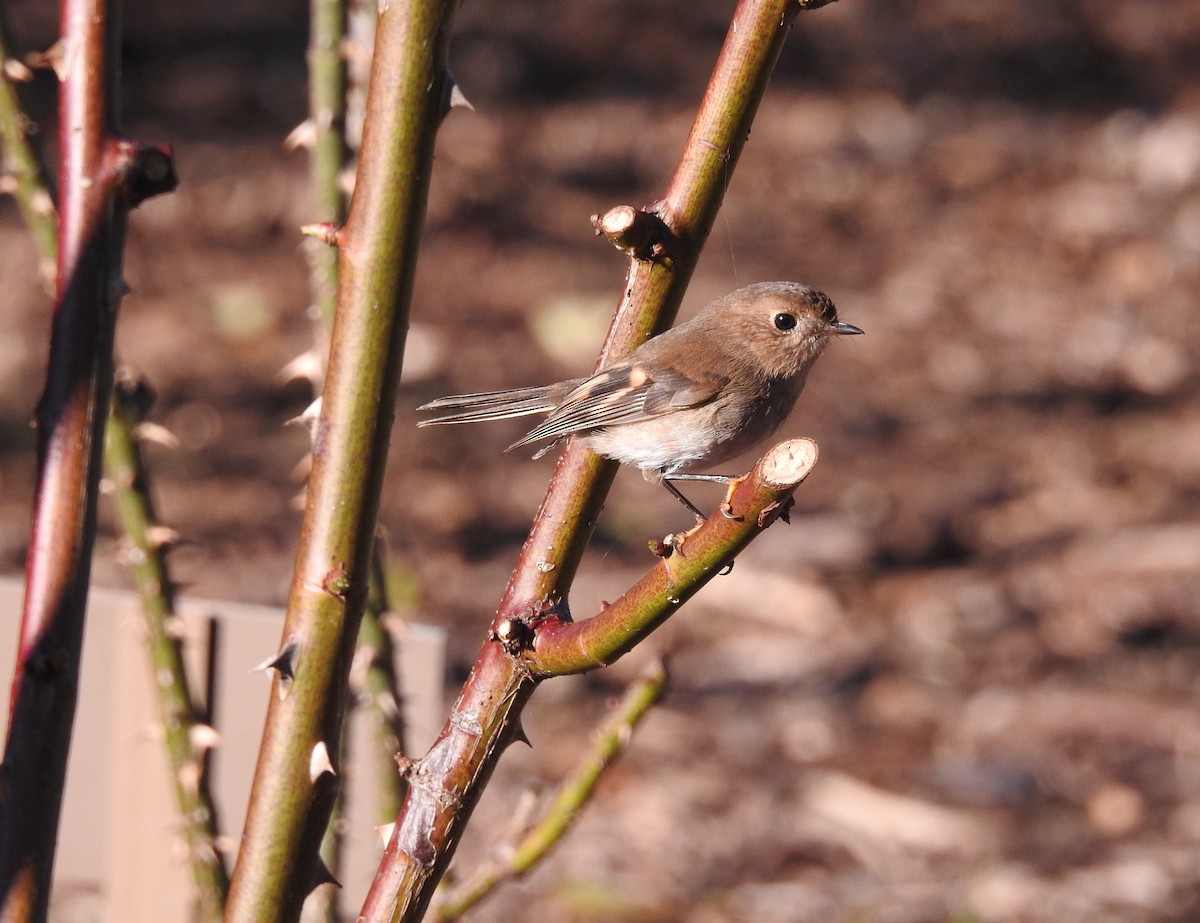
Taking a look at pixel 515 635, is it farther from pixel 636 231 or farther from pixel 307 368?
pixel 307 368

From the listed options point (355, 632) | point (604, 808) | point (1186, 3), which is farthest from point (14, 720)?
point (1186, 3)

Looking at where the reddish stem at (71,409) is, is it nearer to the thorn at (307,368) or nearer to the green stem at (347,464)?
the green stem at (347,464)

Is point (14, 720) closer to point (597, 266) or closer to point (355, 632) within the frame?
point (355, 632)

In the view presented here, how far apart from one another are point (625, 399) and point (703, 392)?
0.24m

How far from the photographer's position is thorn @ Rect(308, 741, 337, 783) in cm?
143

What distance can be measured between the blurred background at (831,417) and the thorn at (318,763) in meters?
1.28

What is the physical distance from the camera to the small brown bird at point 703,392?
8.39ft

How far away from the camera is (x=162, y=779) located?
9.10 ft

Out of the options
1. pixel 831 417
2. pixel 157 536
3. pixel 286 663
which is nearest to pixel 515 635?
pixel 286 663

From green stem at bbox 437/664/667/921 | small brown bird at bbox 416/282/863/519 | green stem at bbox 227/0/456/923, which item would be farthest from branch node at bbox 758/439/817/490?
small brown bird at bbox 416/282/863/519

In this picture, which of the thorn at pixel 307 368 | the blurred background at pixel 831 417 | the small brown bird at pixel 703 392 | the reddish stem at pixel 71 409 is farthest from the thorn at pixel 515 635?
the blurred background at pixel 831 417

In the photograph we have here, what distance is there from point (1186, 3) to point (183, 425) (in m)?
7.09

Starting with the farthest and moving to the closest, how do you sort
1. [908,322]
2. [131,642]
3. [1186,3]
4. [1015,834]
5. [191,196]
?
1. [1186,3]
2. [191,196]
3. [908,322]
4. [1015,834]
5. [131,642]

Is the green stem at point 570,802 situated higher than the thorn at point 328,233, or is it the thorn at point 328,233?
the thorn at point 328,233
